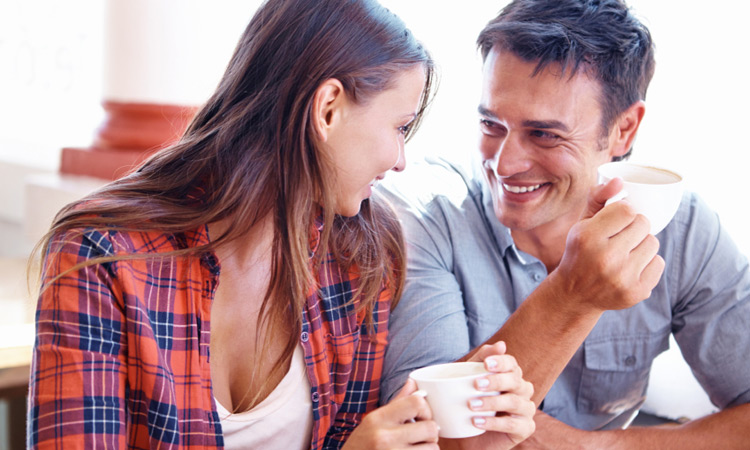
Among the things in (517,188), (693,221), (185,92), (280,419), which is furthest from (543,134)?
(185,92)

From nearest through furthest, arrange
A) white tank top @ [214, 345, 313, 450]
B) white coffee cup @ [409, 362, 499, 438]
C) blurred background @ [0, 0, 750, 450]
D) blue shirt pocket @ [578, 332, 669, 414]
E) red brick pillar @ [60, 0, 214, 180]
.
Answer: white coffee cup @ [409, 362, 499, 438], white tank top @ [214, 345, 313, 450], blue shirt pocket @ [578, 332, 669, 414], blurred background @ [0, 0, 750, 450], red brick pillar @ [60, 0, 214, 180]

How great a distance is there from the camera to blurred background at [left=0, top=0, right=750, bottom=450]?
186 centimetres

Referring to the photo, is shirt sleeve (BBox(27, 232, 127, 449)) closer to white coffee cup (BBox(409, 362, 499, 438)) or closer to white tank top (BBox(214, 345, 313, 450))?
white tank top (BBox(214, 345, 313, 450))

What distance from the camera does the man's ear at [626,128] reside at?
1.69 metres

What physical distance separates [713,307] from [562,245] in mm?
347

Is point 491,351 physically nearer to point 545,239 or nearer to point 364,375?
point 364,375

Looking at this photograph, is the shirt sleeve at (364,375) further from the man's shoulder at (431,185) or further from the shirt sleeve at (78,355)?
the shirt sleeve at (78,355)

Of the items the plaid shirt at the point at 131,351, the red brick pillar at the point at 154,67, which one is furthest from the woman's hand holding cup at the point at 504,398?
the red brick pillar at the point at 154,67

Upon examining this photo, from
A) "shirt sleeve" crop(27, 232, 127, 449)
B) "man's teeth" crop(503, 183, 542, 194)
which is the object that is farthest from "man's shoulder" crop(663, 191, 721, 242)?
"shirt sleeve" crop(27, 232, 127, 449)

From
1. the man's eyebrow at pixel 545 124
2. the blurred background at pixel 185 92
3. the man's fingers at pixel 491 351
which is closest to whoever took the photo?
the man's fingers at pixel 491 351

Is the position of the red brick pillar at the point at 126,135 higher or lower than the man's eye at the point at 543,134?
higher

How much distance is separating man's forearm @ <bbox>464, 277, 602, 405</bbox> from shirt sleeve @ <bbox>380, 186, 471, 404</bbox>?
6.2 inches

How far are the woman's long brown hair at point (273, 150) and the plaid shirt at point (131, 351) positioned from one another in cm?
4

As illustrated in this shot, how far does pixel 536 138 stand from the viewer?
159 centimetres
